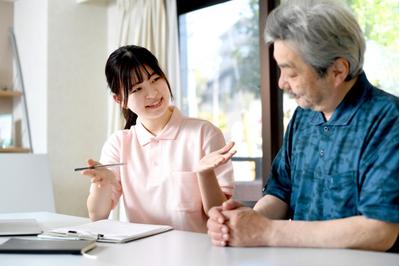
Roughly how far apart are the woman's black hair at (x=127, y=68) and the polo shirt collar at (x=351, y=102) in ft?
2.33

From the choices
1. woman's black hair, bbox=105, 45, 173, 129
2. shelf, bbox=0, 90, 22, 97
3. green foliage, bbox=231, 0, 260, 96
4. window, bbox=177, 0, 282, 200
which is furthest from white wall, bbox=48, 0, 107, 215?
woman's black hair, bbox=105, 45, 173, 129

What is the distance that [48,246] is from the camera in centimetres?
134

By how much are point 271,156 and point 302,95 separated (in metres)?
1.92

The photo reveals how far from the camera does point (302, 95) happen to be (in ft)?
4.59

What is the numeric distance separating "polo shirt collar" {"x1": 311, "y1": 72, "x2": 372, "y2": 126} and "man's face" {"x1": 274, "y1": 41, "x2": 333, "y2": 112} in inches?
1.7

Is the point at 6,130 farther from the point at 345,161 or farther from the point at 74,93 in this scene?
the point at 345,161

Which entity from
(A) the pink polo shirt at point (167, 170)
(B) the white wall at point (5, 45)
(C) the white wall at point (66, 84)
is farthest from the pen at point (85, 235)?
(B) the white wall at point (5, 45)

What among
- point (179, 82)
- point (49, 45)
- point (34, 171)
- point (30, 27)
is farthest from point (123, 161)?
point (30, 27)

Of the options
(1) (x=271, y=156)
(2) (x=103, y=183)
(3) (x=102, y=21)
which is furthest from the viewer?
(3) (x=102, y=21)

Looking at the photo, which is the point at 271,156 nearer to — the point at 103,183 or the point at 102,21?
the point at 103,183

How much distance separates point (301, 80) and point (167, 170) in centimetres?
70

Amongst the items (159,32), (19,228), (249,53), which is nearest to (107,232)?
(19,228)

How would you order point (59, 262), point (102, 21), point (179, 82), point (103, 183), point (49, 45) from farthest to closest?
point (102, 21), point (49, 45), point (179, 82), point (103, 183), point (59, 262)

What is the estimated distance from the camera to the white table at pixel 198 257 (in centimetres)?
118
